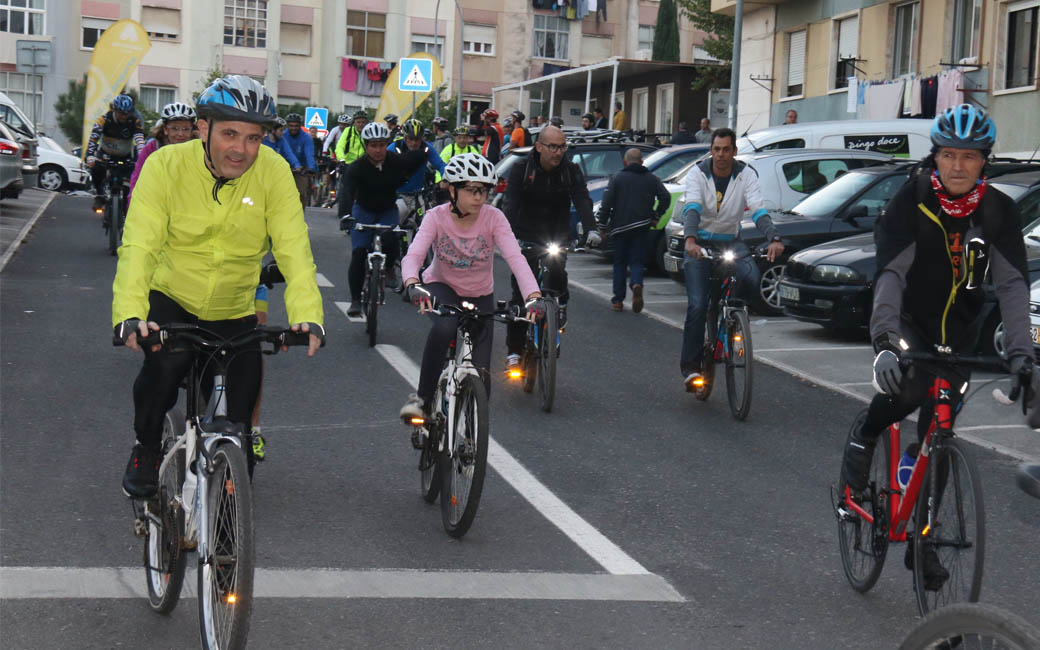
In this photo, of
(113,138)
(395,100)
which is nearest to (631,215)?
(113,138)

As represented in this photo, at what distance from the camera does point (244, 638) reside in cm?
426

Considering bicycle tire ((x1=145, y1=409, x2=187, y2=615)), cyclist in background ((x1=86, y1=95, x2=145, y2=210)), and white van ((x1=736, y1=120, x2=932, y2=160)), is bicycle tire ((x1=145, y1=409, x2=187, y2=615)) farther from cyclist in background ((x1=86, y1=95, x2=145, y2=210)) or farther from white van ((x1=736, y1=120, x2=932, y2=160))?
white van ((x1=736, y1=120, x2=932, y2=160))

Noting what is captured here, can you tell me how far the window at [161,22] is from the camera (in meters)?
67.2

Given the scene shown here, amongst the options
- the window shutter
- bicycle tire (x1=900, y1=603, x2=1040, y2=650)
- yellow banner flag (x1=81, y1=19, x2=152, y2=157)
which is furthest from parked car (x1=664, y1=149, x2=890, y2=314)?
the window shutter

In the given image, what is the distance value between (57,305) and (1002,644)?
41.7 feet

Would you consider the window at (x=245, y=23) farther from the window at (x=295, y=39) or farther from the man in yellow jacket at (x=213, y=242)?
the man in yellow jacket at (x=213, y=242)

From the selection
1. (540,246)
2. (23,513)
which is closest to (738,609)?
(23,513)

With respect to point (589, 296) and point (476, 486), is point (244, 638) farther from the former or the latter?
point (589, 296)

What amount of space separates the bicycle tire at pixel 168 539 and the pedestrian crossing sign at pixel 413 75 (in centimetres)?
2701

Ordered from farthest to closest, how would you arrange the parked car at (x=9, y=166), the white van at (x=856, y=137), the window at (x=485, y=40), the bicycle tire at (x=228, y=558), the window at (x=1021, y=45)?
the window at (x=485, y=40) < the window at (x=1021, y=45) < the parked car at (x=9, y=166) < the white van at (x=856, y=137) < the bicycle tire at (x=228, y=558)

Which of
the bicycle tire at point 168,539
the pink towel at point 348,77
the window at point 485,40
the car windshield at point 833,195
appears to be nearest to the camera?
the bicycle tire at point 168,539

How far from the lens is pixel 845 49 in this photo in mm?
33125

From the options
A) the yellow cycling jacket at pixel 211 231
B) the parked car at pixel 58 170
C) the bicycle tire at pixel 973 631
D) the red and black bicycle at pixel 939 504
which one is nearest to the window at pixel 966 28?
the parked car at pixel 58 170

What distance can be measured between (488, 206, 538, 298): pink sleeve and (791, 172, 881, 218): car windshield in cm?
860
